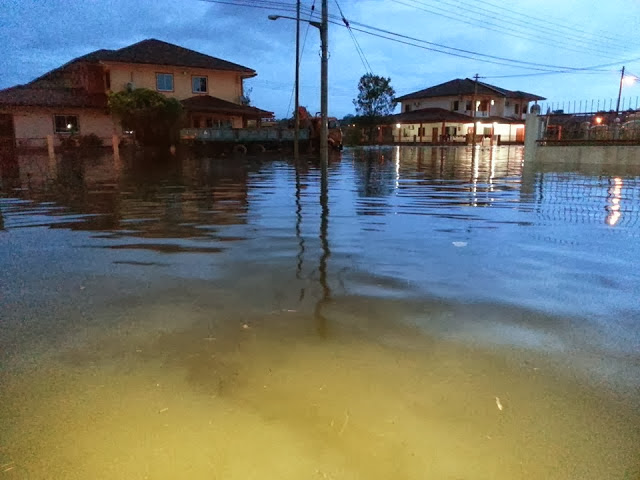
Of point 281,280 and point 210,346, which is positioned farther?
point 281,280

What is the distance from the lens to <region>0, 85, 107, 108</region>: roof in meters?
30.2

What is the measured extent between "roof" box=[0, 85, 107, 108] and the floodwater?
28.9 m

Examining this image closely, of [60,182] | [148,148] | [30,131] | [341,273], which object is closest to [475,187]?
[341,273]

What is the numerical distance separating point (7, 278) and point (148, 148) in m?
27.6

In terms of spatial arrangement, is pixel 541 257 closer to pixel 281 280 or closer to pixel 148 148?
pixel 281 280

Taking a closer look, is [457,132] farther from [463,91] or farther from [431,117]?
[431,117]

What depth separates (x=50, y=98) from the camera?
32.0 m

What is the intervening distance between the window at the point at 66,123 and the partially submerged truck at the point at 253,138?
9.79 m

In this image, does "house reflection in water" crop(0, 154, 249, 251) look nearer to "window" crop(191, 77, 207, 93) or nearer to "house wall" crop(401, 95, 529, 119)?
"window" crop(191, 77, 207, 93)

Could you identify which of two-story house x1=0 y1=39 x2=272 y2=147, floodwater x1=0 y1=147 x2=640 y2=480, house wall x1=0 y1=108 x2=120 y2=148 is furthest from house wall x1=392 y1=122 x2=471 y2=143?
floodwater x1=0 y1=147 x2=640 y2=480

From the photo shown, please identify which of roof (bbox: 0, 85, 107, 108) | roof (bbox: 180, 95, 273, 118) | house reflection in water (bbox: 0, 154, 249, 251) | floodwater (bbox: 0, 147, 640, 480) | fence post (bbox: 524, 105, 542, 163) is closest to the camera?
floodwater (bbox: 0, 147, 640, 480)

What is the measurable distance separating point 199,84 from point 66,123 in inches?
395

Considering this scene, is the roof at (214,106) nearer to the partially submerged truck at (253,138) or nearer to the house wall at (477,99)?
the partially submerged truck at (253,138)

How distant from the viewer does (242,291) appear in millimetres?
4156
